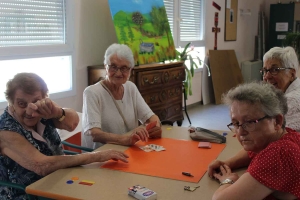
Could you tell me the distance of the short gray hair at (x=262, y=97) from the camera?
1.32 meters

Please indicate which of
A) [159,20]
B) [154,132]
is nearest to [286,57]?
[154,132]

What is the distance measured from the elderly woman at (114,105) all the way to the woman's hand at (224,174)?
0.69 meters

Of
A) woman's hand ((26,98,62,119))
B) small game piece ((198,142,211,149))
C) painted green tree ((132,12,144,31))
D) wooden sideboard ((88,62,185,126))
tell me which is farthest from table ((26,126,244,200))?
painted green tree ((132,12,144,31))

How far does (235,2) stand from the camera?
7.61m

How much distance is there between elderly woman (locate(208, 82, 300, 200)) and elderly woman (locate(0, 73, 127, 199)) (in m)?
0.73

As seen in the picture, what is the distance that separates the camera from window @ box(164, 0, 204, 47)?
5785mm

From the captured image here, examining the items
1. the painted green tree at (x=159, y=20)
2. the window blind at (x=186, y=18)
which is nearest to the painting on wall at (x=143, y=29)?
the painted green tree at (x=159, y=20)

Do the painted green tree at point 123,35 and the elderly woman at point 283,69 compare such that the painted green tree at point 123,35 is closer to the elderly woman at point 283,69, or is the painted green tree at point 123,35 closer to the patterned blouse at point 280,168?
the elderly woman at point 283,69

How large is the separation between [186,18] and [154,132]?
13.9ft

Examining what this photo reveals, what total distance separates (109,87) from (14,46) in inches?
48.6

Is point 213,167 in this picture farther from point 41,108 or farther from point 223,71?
point 223,71

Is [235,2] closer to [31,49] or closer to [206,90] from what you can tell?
[206,90]

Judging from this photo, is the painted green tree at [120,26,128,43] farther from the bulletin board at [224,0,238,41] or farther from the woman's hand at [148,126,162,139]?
the bulletin board at [224,0,238,41]

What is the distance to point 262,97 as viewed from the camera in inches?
51.9
